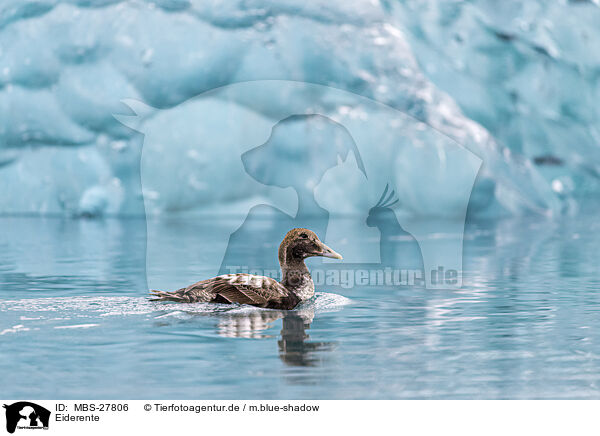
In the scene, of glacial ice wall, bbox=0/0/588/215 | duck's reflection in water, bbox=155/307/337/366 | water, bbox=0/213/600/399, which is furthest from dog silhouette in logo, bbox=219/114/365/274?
duck's reflection in water, bbox=155/307/337/366

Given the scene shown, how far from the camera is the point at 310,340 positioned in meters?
Result: 4.12

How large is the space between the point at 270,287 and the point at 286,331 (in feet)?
2.16

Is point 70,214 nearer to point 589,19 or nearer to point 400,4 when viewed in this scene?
point 400,4

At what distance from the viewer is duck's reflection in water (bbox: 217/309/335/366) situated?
3.74 m

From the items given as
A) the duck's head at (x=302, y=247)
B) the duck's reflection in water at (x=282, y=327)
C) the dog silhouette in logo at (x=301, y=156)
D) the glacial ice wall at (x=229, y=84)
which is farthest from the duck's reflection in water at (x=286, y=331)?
the glacial ice wall at (x=229, y=84)

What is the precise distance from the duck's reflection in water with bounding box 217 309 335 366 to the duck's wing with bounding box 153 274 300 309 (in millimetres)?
68

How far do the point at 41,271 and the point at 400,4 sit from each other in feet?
36.6

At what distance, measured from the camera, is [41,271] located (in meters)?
7.39
